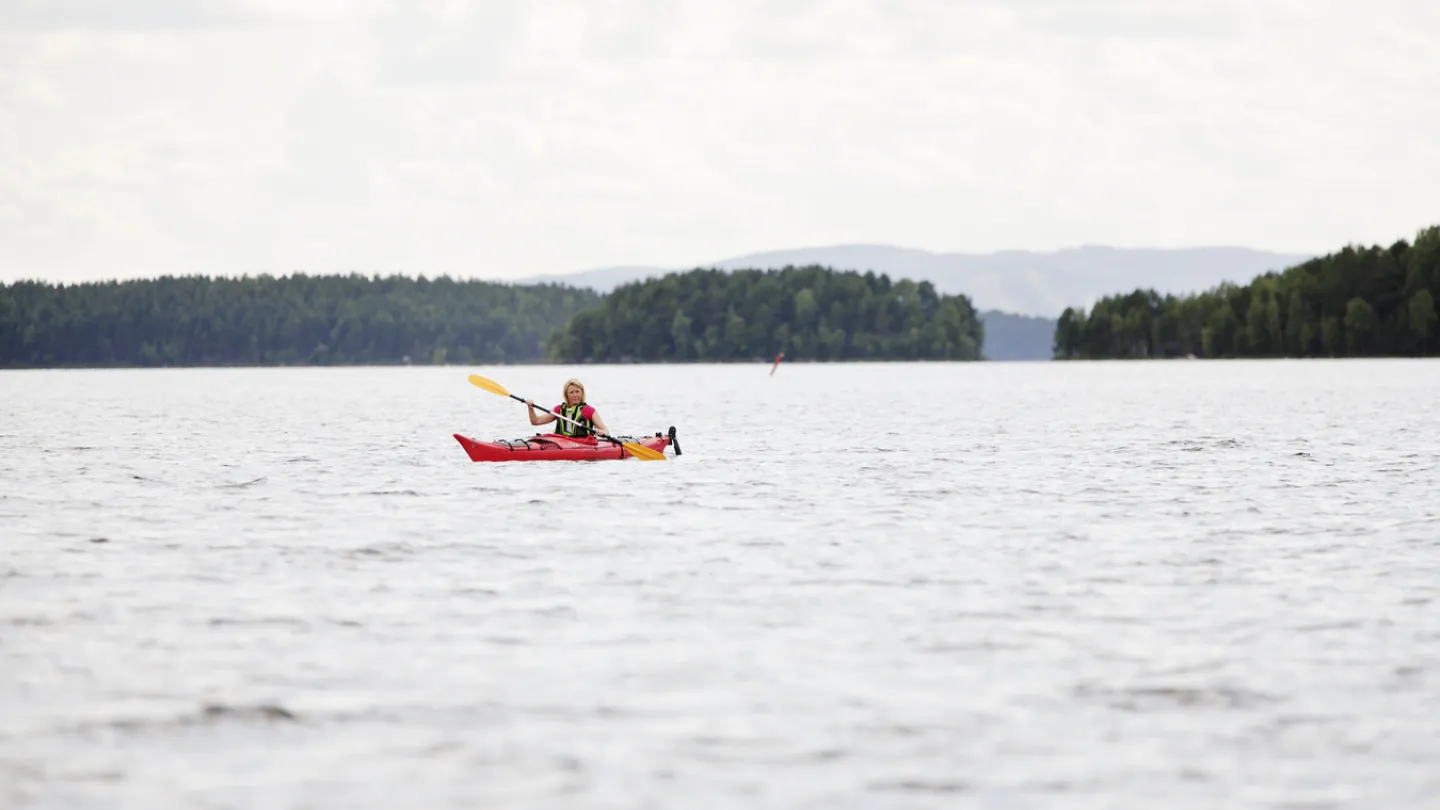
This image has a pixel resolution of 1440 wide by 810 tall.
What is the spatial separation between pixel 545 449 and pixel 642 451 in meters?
2.15

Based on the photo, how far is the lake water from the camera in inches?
402

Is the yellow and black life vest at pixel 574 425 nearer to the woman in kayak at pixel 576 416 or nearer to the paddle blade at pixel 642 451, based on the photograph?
the woman in kayak at pixel 576 416

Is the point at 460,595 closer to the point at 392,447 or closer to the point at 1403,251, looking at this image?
the point at 392,447

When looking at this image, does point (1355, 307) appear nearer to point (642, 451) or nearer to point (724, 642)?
point (642, 451)

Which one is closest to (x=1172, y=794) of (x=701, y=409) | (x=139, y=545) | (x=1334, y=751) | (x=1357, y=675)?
(x=1334, y=751)

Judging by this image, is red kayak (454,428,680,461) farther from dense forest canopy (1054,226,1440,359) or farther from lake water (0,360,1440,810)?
dense forest canopy (1054,226,1440,359)

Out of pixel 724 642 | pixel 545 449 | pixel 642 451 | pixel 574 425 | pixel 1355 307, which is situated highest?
pixel 1355 307

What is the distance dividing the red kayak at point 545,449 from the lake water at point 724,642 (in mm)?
2555

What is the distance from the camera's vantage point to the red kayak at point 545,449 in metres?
35.3

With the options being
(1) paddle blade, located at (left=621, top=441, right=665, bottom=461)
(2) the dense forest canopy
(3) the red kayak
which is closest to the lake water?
(3) the red kayak

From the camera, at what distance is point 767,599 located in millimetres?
16922

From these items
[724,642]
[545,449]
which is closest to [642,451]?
[545,449]

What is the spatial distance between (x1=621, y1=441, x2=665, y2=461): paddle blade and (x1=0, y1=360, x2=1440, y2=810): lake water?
347 centimetres

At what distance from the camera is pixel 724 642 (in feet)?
47.5
